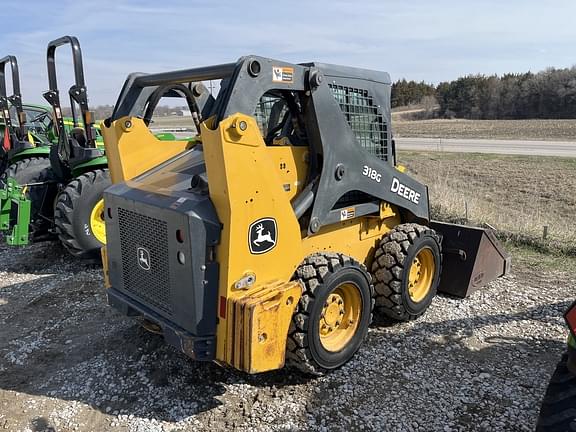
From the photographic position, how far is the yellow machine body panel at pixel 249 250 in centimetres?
298

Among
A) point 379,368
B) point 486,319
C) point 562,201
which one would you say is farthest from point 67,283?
point 562,201

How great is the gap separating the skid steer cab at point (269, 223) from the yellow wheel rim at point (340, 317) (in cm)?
1

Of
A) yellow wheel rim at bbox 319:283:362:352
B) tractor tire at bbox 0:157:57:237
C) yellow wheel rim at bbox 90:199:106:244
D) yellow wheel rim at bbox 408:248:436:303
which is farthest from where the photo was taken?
tractor tire at bbox 0:157:57:237

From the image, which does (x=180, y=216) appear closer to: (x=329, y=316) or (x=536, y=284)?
(x=329, y=316)

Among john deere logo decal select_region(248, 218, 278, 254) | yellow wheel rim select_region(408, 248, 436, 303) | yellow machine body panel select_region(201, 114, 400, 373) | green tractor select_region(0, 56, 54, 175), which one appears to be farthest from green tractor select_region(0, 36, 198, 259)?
yellow wheel rim select_region(408, 248, 436, 303)

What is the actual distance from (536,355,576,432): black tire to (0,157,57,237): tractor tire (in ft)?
21.2

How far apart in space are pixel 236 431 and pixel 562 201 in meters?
11.2

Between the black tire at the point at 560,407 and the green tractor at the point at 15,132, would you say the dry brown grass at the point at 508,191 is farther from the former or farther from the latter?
the green tractor at the point at 15,132

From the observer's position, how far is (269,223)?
3230mm

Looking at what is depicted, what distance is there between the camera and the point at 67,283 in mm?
5934

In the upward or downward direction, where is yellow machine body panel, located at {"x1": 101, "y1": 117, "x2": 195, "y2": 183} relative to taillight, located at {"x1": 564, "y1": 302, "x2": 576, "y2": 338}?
upward

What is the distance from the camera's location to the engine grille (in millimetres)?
3340

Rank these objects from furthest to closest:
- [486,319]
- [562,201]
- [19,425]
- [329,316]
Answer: [562,201]
[486,319]
[329,316]
[19,425]

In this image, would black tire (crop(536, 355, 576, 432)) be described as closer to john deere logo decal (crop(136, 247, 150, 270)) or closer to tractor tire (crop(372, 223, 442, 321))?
tractor tire (crop(372, 223, 442, 321))
